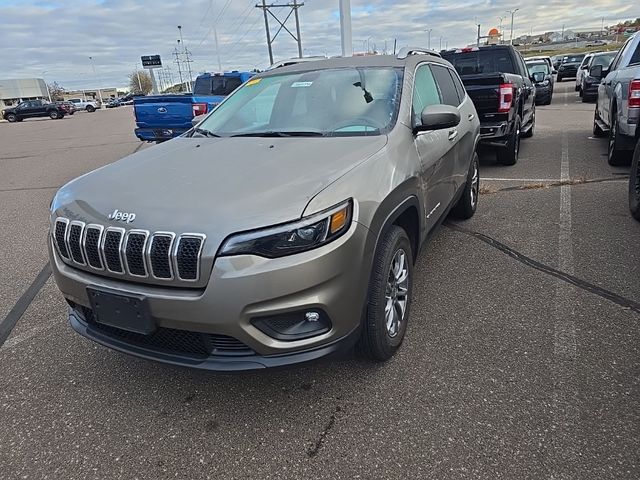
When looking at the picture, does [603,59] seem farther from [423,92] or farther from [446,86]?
[423,92]

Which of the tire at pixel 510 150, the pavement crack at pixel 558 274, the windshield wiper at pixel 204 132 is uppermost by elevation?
the windshield wiper at pixel 204 132

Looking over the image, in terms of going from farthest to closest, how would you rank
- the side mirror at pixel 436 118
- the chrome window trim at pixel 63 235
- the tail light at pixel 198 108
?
the tail light at pixel 198 108, the side mirror at pixel 436 118, the chrome window trim at pixel 63 235

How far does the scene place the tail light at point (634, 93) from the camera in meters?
6.06

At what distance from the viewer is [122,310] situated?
2.33m

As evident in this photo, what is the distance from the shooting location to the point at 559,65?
103 ft

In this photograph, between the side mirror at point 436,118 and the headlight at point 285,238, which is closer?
the headlight at point 285,238

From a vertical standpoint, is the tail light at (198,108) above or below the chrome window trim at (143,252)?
above

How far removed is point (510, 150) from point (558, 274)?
485 cm

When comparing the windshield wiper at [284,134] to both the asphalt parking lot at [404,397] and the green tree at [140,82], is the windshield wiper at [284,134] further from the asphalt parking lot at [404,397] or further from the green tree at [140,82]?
the green tree at [140,82]

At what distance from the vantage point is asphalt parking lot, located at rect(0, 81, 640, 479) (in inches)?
88.4

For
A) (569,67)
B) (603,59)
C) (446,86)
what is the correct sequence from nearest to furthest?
(446,86), (603,59), (569,67)

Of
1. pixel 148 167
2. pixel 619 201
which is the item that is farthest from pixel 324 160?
pixel 619 201

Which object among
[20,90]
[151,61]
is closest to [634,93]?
[151,61]

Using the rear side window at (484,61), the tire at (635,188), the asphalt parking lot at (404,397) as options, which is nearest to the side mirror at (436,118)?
the asphalt parking lot at (404,397)
